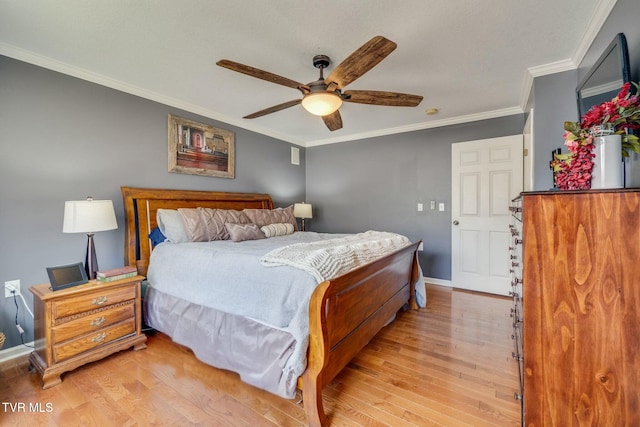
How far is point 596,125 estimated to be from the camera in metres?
1.24

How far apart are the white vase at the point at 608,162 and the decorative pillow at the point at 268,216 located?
9.35 ft

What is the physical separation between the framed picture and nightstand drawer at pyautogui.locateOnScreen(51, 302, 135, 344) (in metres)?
1.63

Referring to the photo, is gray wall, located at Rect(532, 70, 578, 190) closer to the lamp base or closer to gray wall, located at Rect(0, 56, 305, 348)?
gray wall, located at Rect(0, 56, 305, 348)

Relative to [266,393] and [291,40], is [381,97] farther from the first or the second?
[266,393]

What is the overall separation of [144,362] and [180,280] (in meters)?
0.64

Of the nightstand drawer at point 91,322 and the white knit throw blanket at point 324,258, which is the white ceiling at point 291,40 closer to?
the white knit throw blanket at point 324,258

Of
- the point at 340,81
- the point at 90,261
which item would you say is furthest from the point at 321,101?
the point at 90,261

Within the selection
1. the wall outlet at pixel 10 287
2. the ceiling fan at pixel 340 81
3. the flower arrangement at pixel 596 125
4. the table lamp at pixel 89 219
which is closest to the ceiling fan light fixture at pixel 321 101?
the ceiling fan at pixel 340 81

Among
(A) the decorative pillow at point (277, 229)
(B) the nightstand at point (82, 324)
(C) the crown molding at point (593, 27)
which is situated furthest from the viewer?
(A) the decorative pillow at point (277, 229)

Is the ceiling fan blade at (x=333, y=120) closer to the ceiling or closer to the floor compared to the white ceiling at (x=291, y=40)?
closer to the floor

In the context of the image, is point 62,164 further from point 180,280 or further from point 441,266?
point 441,266

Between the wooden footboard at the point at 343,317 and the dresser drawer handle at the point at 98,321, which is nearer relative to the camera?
the wooden footboard at the point at 343,317

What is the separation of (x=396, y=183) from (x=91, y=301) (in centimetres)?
390

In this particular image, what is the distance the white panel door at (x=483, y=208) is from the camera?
352 centimetres
